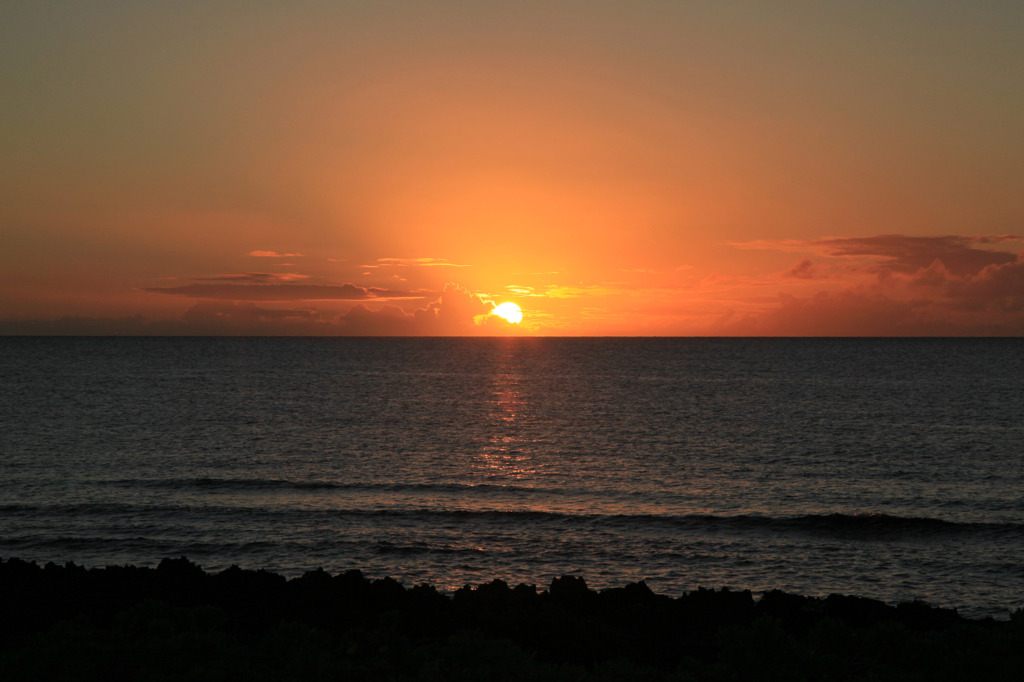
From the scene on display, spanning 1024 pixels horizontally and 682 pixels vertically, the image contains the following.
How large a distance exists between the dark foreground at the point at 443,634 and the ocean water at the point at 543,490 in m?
6.71

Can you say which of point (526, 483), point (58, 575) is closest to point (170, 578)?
point (58, 575)

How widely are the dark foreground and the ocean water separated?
22.0ft

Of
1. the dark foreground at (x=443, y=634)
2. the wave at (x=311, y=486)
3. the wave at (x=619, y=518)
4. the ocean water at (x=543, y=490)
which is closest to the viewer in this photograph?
the dark foreground at (x=443, y=634)

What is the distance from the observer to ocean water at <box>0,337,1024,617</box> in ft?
81.2

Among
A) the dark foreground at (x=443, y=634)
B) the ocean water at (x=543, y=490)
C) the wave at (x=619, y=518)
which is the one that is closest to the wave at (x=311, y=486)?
the ocean water at (x=543, y=490)

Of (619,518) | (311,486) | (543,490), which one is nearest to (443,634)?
(619,518)

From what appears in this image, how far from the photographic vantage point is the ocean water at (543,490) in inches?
974

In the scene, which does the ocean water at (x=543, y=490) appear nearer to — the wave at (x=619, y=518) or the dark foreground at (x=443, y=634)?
the wave at (x=619, y=518)

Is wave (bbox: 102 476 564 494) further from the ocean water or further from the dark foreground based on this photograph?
the dark foreground

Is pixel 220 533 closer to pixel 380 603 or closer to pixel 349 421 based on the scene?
pixel 380 603

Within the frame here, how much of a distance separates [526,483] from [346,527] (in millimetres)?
12245

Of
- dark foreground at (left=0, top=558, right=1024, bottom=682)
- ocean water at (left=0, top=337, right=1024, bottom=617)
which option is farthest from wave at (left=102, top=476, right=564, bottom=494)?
dark foreground at (left=0, top=558, right=1024, bottom=682)

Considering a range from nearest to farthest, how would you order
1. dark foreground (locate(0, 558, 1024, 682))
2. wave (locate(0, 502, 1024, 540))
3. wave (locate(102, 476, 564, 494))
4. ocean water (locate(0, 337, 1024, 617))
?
dark foreground (locate(0, 558, 1024, 682)) → ocean water (locate(0, 337, 1024, 617)) → wave (locate(0, 502, 1024, 540)) → wave (locate(102, 476, 564, 494))

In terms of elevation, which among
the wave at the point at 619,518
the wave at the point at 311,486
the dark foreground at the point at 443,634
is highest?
the dark foreground at the point at 443,634
